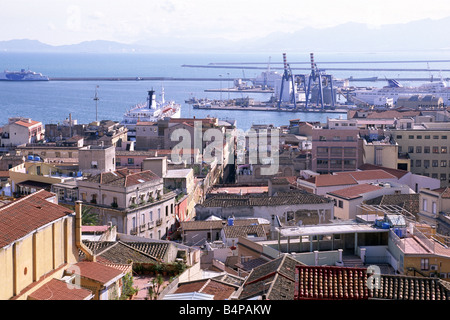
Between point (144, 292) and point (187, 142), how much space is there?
12.0 m

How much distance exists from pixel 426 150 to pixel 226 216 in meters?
6.33

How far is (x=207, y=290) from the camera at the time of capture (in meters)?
3.42

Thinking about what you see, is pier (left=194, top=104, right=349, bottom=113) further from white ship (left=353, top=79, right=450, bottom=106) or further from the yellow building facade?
the yellow building facade

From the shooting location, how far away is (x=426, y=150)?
13.5 meters

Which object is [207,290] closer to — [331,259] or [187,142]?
[331,259]

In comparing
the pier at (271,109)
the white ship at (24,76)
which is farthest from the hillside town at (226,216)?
the white ship at (24,76)

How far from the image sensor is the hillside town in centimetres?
327

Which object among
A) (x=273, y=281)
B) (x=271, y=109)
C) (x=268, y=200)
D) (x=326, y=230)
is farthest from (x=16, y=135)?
(x=271, y=109)

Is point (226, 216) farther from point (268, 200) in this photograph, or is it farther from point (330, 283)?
point (330, 283)

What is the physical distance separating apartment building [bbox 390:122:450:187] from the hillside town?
21 millimetres

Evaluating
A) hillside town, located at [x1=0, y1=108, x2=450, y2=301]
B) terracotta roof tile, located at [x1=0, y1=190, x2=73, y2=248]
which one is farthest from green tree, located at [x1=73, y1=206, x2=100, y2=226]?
terracotta roof tile, located at [x1=0, y1=190, x2=73, y2=248]

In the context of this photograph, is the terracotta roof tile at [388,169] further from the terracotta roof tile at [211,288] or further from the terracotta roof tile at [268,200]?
the terracotta roof tile at [211,288]
